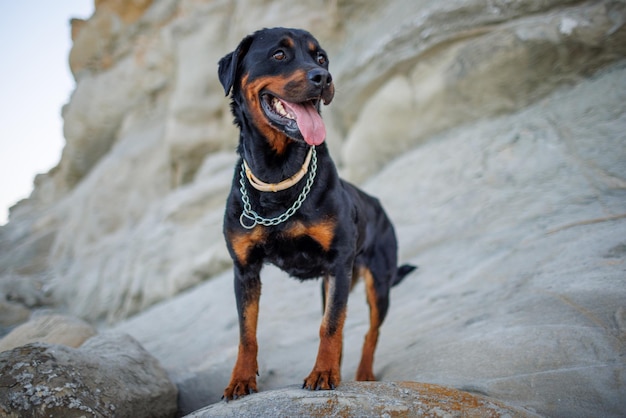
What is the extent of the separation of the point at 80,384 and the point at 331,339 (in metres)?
1.48

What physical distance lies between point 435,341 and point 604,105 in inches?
179

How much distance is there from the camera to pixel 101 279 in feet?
43.9

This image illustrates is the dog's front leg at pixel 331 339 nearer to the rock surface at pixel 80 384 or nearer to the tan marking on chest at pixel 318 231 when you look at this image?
the tan marking on chest at pixel 318 231

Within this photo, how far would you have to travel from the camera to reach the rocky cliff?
353 centimetres

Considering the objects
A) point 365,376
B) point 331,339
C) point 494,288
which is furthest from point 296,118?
point 494,288

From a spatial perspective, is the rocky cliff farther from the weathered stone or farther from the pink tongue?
the pink tongue

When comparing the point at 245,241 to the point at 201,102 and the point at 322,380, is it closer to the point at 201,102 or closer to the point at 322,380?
the point at 322,380

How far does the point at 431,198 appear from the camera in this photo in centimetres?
751

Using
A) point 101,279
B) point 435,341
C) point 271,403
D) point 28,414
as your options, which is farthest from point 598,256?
point 101,279

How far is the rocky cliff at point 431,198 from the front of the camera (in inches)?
139

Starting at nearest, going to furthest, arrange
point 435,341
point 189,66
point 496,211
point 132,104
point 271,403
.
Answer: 1. point 271,403
2. point 435,341
3. point 496,211
4. point 189,66
5. point 132,104

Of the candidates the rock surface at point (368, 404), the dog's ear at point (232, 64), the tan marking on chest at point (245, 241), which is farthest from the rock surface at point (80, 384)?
the dog's ear at point (232, 64)

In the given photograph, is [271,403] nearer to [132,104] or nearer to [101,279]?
[101,279]

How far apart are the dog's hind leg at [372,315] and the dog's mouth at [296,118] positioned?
1491 millimetres
